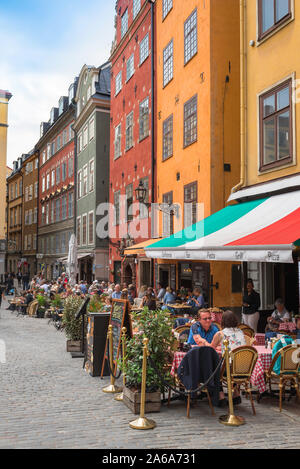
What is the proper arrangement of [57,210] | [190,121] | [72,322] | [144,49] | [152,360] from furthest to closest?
[57,210] < [144,49] < [190,121] < [72,322] < [152,360]

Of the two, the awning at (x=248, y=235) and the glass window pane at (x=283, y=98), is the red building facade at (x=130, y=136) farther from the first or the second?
the glass window pane at (x=283, y=98)

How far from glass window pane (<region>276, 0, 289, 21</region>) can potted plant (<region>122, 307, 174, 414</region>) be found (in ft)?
26.6

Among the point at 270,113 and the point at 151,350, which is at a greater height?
the point at 270,113

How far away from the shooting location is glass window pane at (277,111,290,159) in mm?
10501

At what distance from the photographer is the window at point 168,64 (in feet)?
58.2

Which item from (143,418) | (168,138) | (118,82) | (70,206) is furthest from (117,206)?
(143,418)

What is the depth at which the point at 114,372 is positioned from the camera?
25.2ft

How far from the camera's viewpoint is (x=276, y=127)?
1096 centimetres

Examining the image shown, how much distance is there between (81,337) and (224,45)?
33.6 ft

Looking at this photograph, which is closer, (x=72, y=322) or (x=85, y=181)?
(x=72, y=322)

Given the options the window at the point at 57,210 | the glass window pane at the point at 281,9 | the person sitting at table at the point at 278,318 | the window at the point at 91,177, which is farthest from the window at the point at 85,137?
the person sitting at table at the point at 278,318

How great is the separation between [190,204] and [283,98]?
563cm

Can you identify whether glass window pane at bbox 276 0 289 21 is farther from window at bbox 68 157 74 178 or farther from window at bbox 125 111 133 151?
window at bbox 68 157 74 178

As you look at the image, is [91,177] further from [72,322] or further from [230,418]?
[230,418]
